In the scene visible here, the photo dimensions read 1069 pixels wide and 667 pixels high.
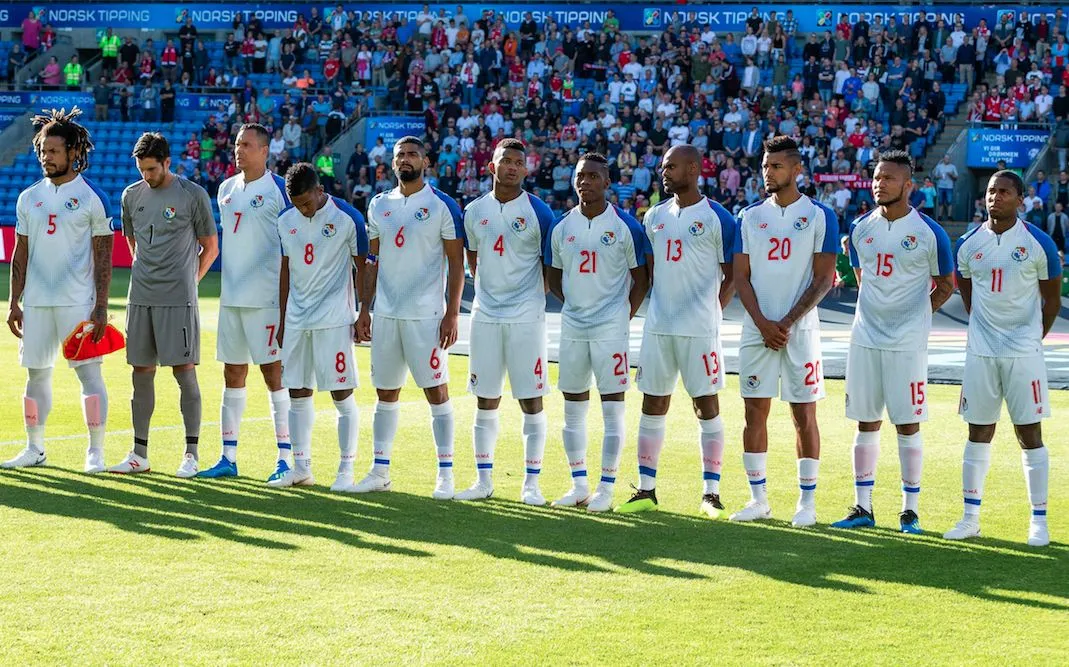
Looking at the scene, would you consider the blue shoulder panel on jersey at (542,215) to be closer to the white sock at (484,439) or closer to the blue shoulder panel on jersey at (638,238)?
the blue shoulder panel on jersey at (638,238)

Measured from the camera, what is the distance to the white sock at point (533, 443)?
338 inches

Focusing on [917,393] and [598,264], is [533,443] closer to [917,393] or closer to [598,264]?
[598,264]

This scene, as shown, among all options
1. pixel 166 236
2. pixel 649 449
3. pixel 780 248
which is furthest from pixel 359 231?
pixel 780 248

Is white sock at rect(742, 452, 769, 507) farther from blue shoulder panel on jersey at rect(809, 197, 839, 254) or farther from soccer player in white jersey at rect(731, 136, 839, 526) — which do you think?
blue shoulder panel on jersey at rect(809, 197, 839, 254)

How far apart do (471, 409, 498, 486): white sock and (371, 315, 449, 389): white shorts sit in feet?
1.03

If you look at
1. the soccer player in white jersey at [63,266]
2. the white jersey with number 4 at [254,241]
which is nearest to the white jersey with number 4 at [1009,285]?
the white jersey with number 4 at [254,241]

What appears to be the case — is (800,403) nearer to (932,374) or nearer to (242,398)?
(242,398)

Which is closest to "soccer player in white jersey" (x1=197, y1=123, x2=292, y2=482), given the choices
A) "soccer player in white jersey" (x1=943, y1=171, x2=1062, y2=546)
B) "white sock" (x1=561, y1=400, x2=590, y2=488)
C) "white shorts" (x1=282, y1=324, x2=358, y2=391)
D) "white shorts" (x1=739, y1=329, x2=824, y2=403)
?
"white shorts" (x1=282, y1=324, x2=358, y2=391)

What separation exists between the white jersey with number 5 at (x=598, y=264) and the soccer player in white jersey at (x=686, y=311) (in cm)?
14

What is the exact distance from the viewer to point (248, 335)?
9430 mm

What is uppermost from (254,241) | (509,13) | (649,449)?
(509,13)

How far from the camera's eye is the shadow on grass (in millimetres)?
6840

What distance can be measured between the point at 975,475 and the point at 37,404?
5.83 meters

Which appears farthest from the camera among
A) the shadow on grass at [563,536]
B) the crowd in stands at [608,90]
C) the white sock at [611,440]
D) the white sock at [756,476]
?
the crowd in stands at [608,90]
